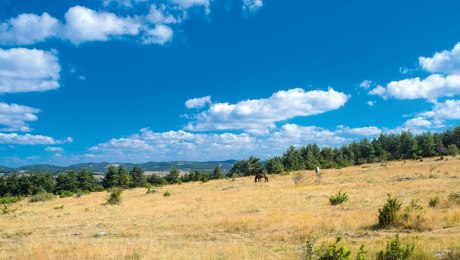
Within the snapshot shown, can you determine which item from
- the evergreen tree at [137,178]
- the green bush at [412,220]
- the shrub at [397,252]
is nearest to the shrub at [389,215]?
the green bush at [412,220]

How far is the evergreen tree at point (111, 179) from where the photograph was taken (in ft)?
294

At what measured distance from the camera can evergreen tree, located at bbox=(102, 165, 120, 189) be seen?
89.6 m

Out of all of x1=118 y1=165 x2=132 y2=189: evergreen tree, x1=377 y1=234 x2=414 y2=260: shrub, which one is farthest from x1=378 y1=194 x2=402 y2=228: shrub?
x1=118 y1=165 x2=132 y2=189: evergreen tree

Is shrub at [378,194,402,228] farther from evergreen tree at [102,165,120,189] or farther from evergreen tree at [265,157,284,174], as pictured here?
evergreen tree at [102,165,120,189]

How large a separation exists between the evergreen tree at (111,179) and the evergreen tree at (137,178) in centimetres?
448

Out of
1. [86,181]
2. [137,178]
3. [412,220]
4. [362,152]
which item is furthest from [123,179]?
[412,220]

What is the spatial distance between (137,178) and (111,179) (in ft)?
22.3

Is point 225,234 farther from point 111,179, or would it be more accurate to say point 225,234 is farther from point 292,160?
point 292,160

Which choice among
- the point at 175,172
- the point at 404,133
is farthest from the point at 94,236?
the point at 404,133

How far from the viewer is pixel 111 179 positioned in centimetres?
9031

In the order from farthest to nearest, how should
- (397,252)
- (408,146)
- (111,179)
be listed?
(408,146)
(111,179)
(397,252)

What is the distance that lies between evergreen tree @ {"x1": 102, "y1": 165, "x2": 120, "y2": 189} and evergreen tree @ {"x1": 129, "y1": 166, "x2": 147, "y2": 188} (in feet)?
14.7

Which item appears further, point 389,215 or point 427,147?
point 427,147

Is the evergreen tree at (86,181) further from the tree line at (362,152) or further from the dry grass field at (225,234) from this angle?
the dry grass field at (225,234)
